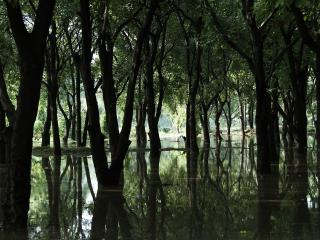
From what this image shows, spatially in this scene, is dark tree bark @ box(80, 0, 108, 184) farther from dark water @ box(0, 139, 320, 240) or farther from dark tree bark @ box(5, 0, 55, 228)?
dark tree bark @ box(5, 0, 55, 228)

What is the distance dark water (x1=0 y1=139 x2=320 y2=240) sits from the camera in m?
8.02

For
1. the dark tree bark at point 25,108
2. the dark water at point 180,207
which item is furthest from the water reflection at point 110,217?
the dark tree bark at point 25,108

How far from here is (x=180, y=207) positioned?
34.0 ft

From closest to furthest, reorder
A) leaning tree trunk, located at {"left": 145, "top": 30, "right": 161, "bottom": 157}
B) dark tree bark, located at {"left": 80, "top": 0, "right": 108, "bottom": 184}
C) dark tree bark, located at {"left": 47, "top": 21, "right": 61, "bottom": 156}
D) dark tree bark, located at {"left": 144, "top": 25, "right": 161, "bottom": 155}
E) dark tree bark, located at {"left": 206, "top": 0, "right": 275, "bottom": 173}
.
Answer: dark tree bark, located at {"left": 80, "top": 0, "right": 108, "bottom": 184}
dark tree bark, located at {"left": 206, "top": 0, "right": 275, "bottom": 173}
dark tree bark, located at {"left": 144, "top": 25, "right": 161, "bottom": 155}
leaning tree trunk, located at {"left": 145, "top": 30, "right": 161, "bottom": 157}
dark tree bark, located at {"left": 47, "top": 21, "right": 61, "bottom": 156}

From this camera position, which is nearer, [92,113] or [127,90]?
[92,113]

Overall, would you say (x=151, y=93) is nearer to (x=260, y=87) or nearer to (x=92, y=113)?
(x=260, y=87)

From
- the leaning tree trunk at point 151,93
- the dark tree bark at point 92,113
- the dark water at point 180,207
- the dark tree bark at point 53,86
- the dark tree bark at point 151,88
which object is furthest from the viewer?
the dark tree bark at point 53,86

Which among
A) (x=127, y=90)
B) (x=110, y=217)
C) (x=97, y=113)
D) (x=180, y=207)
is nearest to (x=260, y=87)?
(x=127, y=90)

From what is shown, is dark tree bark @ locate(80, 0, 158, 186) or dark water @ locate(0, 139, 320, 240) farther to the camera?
dark tree bark @ locate(80, 0, 158, 186)

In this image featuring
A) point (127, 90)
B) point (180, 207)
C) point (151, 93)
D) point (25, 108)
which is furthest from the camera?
point (151, 93)

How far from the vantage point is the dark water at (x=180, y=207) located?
26.3 ft

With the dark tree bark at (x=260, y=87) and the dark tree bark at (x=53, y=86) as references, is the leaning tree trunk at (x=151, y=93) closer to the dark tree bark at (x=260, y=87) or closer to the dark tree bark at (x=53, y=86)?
the dark tree bark at (x=53, y=86)

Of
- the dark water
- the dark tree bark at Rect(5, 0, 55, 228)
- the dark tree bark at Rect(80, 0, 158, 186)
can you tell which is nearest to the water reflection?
the dark water

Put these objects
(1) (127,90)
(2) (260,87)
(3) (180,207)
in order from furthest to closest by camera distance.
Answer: (2) (260,87)
(1) (127,90)
(3) (180,207)
